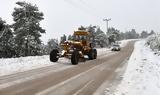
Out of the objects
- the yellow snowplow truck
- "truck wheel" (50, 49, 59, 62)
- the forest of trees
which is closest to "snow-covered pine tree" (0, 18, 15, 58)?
the forest of trees

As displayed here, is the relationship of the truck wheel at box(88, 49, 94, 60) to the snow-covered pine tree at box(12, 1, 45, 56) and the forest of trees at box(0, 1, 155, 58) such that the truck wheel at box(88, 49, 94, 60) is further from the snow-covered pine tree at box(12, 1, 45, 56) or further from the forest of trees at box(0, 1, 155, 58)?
the snow-covered pine tree at box(12, 1, 45, 56)

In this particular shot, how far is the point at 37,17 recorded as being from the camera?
55.3 metres

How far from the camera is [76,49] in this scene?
28.1m

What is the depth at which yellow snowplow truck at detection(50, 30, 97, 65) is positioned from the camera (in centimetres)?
2656

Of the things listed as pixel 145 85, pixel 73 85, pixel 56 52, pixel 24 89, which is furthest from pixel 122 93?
pixel 56 52

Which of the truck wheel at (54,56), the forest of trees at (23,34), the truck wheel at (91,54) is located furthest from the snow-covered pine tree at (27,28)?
the truck wheel at (54,56)

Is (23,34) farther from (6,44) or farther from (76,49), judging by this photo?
(76,49)

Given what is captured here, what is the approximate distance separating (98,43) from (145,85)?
86.9 metres

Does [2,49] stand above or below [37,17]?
below

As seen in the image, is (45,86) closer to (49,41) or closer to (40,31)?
(40,31)

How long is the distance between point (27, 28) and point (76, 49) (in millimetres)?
26364

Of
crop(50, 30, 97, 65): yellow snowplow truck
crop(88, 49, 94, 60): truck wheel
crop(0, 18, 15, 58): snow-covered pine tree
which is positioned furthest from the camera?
crop(0, 18, 15, 58): snow-covered pine tree

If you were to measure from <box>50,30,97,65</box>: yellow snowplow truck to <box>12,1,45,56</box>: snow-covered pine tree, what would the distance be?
19.4 metres

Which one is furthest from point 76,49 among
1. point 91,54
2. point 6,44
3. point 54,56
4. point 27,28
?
point 27,28
